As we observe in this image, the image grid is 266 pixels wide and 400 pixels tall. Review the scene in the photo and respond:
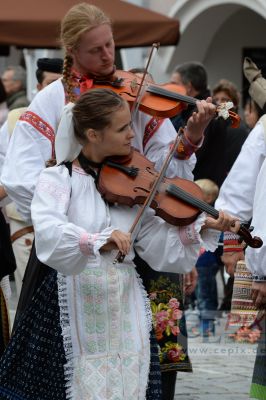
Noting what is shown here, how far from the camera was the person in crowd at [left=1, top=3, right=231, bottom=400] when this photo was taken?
4.71 meters

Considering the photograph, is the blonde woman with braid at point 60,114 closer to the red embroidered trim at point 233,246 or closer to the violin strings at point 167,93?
the violin strings at point 167,93

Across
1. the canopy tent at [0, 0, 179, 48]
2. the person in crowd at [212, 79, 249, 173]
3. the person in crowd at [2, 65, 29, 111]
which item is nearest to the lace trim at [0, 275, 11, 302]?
the person in crowd at [212, 79, 249, 173]

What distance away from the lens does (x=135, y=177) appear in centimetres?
425

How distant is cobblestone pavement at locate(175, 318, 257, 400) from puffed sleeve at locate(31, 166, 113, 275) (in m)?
2.51

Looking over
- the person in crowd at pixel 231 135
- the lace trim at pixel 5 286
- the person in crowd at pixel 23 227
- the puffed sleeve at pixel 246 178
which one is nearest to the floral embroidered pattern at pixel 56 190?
the puffed sleeve at pixel 246 178

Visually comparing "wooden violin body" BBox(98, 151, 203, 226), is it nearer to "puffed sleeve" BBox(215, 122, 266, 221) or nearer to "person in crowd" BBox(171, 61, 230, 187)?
"puffed sleeve" BBox(215, 122, 266, 221)

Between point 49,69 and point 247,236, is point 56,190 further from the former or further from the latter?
point 49,69

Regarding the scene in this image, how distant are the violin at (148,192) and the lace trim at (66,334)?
0.37 m

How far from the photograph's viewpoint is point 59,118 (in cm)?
493

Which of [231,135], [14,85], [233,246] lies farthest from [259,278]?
[14,85]

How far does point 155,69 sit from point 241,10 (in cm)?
160

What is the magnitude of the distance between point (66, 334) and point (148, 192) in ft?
1.93

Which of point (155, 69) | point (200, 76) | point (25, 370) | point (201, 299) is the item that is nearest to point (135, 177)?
point (25, 370)

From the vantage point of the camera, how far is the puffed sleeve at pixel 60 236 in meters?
4.02
